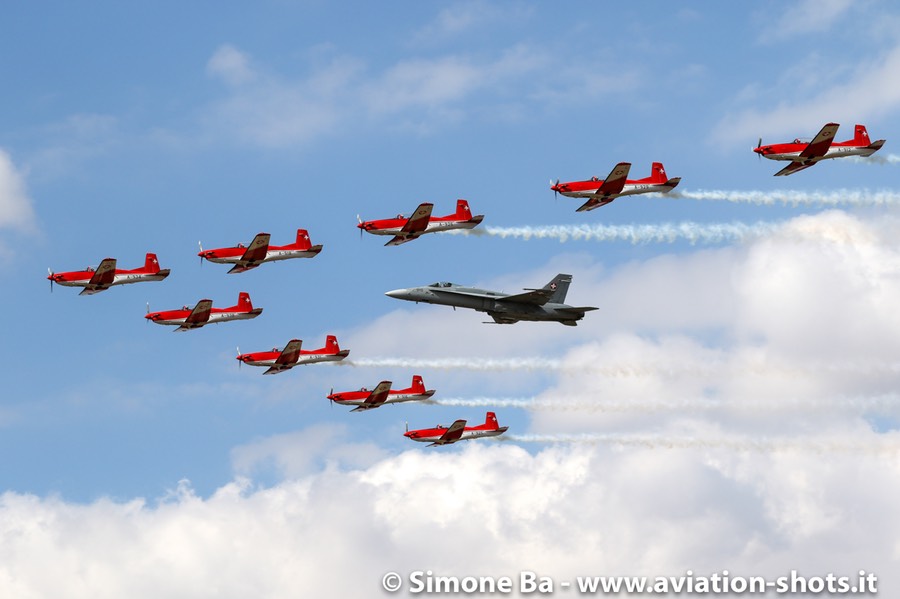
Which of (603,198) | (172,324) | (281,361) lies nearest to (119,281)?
(172,324)

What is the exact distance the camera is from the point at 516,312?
13912 centimetres

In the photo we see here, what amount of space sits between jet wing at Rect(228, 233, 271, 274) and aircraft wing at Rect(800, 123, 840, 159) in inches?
1980

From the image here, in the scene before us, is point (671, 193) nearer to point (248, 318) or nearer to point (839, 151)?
point (839, 151)

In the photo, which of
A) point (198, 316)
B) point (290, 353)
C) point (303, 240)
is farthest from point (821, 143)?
point (198, 316)

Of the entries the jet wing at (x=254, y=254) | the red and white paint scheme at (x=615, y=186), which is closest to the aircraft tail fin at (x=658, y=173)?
the red and white paint scheme at (x=615, y=186)

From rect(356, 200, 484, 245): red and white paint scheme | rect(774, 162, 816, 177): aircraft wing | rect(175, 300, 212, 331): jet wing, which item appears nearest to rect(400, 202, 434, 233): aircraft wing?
rect(356, 200, 484, 245): red and white paint scheme

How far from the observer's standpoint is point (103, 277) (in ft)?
464

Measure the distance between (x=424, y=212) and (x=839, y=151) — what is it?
37.8 metres

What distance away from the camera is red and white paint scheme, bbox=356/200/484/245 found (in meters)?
138

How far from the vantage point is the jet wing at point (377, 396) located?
160 m

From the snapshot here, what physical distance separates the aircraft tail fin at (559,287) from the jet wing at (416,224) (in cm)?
1299

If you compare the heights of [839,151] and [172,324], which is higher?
[839,151]

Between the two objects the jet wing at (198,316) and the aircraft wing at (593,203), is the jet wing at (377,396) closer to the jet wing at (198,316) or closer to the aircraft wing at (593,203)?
the jet wing at (198,316)

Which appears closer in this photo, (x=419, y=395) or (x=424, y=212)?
(x=424, y=212)
